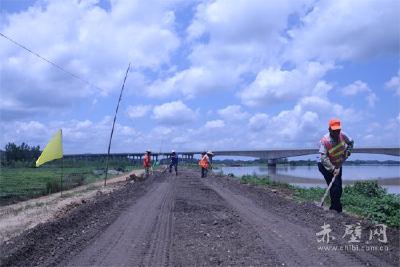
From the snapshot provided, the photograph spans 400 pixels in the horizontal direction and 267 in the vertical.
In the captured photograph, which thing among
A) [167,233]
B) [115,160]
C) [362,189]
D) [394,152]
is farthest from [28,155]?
[167,233]

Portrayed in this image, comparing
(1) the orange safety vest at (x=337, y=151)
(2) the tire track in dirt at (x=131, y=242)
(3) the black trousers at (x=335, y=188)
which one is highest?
(1) the orange safety vest at (x=337, y=151)

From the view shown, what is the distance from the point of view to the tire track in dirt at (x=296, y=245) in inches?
268

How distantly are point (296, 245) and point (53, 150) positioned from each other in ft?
42.1

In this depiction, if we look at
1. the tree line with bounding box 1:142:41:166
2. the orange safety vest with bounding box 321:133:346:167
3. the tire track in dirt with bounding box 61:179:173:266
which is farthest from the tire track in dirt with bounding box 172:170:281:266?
the tree line with bounding box 1:142:41:166

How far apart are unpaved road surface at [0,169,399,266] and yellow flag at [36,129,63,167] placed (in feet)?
20.9

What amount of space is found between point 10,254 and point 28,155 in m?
107

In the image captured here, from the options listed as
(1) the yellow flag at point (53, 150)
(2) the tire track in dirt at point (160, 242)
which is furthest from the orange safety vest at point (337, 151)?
(1) the yellow flag at point (53, 150)

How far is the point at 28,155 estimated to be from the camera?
356ft

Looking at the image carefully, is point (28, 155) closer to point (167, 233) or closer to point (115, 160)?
point (115, 160)

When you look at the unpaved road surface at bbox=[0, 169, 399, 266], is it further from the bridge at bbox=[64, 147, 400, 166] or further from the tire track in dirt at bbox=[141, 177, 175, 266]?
the bridge at bbox=[64, 147, 400, 166]

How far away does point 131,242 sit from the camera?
8.66 m

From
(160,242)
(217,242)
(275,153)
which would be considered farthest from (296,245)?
(275,153)

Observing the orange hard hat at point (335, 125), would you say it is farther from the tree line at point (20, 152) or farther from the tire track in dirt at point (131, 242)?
the tree line at point (20, 152)

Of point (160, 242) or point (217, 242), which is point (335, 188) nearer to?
point (217, 242)
